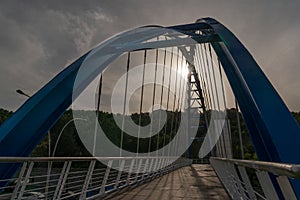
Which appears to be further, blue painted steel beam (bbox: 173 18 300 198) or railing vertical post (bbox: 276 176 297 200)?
blue painted steel beam (bbox: 173 18 300 198)

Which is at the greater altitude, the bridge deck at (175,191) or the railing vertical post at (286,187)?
the railing vertical post at (286,187)

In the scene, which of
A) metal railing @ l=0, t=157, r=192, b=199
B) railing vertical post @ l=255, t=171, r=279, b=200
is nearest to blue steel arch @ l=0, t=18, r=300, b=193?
metal railing @ l=0, t=157, r=192, b=199

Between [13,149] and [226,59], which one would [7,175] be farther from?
[226,59]

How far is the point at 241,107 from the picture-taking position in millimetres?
7113

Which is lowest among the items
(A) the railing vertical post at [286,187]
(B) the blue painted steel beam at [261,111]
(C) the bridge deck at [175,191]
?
(C) the bridge deck at [175,191]

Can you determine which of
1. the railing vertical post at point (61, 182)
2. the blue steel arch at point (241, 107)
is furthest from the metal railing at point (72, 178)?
the blue steel arch at point (241, 107)

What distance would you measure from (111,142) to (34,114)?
3497 centimetres

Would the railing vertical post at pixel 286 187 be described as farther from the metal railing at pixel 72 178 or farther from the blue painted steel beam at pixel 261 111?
the metal railing at pixel 72 178

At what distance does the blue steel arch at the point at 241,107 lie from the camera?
16.2ft

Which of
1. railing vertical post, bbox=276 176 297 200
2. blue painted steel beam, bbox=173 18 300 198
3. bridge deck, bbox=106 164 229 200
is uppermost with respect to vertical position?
blue painted steel beam, bbox=173 18 300 198

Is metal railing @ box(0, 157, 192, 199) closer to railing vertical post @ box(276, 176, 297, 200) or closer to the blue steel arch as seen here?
the blue steel arch

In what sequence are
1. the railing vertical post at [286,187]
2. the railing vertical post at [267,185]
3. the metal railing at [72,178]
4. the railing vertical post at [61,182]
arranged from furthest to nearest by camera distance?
1. the railing vertical post at [61,182]
2. the metal railing at [72,178]
3. the railing vertical post at [267,185]
4. the railing vertical post at [286,187]

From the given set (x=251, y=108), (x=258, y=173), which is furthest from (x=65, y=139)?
(x=258, y=173)

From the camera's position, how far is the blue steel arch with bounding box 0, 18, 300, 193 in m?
4.95
